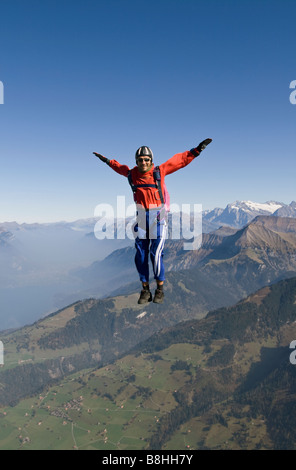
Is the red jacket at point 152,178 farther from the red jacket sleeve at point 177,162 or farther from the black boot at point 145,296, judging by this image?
the black boot at point 145,296

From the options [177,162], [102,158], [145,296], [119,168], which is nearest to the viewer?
[177,162]

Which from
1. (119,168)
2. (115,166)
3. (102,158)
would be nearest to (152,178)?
(119,168)

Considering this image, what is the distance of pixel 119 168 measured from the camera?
591 inches

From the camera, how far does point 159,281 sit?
1480 centimetres

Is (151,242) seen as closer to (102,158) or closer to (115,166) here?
(115,166)

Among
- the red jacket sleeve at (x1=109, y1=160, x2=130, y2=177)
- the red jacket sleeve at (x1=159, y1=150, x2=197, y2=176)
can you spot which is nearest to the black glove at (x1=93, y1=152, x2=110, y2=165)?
the red jacket sleeve at (x1=109, y1=160, x2=130, y2=177)

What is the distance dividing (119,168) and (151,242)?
3924 millimetres

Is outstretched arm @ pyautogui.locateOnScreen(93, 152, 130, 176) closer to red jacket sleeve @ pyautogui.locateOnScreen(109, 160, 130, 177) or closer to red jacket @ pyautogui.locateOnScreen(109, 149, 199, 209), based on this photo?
red jacket sleeve @ pyautogui.locateOnScreen(109, 160, 130, 177)

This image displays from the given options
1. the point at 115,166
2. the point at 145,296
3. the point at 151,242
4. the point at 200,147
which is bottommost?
the point at 145,296

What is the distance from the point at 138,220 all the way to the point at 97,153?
3921mm

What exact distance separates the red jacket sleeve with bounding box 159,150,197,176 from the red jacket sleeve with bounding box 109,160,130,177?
5.92 feet

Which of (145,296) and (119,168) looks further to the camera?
(119,168)
